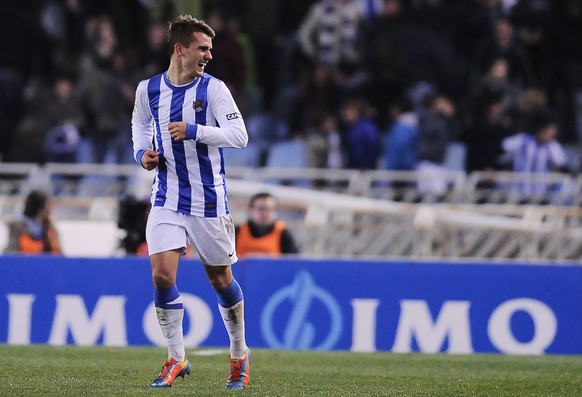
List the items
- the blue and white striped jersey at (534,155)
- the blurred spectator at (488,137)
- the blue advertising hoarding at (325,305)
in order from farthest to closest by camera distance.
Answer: the blurred spectator at (488,137), the blue and white striped jersey at (534,155), the blue advertising hoarding at (325,305)

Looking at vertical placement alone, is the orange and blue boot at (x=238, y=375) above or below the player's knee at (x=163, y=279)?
below

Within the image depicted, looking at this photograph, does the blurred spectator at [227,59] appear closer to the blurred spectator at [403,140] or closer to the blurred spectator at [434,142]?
the blurred spectator at [403,140]

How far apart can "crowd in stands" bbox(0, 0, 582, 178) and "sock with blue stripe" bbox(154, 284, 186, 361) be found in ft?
28.8

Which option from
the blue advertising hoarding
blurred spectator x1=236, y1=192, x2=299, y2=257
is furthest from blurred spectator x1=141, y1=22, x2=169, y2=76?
the blue advertising hoarding

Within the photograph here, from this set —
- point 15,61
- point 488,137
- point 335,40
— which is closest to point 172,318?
point 488,137

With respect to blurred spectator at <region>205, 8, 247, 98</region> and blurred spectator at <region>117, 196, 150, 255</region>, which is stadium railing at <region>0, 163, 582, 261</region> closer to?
blurred spectator at <region>117, 196, 150, 255</region>

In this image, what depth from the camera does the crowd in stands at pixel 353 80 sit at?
58.0 feet

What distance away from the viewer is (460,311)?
13.6m

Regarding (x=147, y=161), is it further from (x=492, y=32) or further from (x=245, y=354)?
(x=492, y=32)

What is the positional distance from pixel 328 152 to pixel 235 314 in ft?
29.1

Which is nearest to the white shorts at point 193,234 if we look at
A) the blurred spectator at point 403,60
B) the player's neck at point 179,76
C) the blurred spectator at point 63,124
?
the player's neck at point 179,76

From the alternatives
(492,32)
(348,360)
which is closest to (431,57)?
(492,32)

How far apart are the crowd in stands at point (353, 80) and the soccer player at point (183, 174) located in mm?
8636

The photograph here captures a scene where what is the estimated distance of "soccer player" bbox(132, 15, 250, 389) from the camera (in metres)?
8.80
